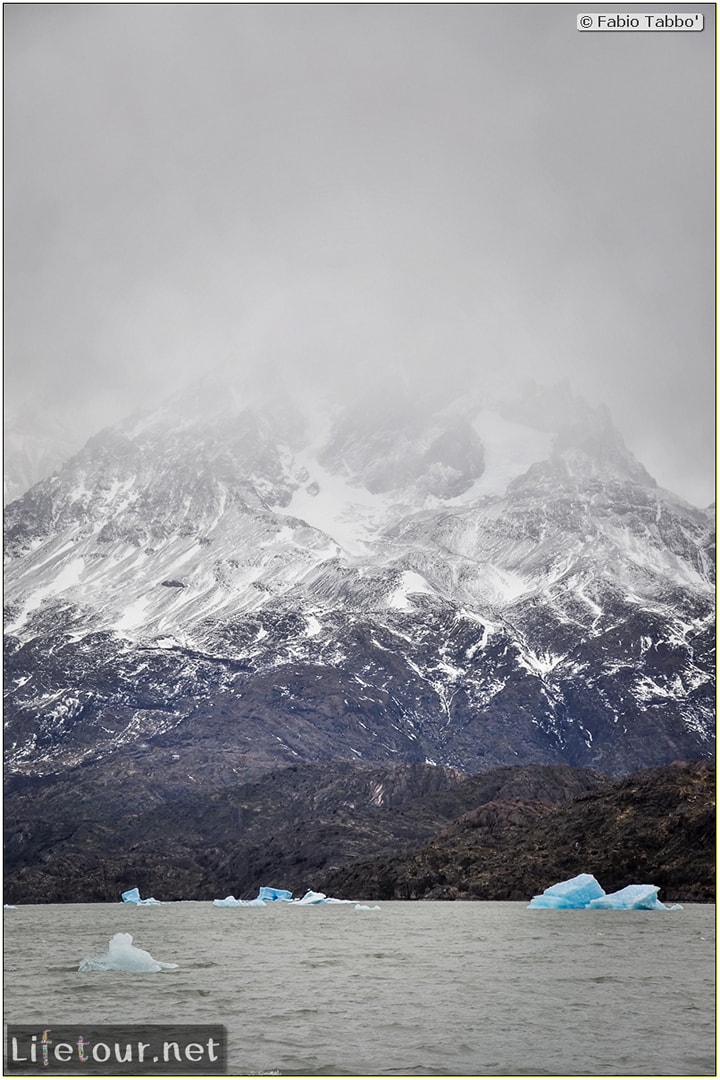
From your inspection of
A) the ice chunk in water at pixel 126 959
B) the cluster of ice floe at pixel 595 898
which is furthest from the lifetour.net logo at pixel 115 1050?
the cluster of ice floe at pixel 595 898

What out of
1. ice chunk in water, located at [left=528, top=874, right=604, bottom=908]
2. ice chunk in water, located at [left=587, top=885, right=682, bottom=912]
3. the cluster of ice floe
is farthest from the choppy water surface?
ice chunk in water, located at [left=528, top=874, right=604, bottom=908]

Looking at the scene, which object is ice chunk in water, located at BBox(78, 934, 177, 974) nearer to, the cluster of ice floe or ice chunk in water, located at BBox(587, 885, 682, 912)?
the cluster of ice floe

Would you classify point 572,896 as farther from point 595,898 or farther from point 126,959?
point 126,959

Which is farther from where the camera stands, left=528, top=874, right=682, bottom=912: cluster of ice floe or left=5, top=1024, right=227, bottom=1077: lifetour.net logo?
left=528, top=874, right=682, bottom=912: cluster of ice floe

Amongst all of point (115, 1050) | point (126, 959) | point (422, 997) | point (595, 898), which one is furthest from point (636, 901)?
point (115, 1050)

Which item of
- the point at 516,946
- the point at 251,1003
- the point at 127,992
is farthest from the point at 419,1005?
the point at 516,946

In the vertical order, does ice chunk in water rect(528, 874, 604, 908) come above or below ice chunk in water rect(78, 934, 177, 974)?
below

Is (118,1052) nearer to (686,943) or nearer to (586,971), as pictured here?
(586,971)
